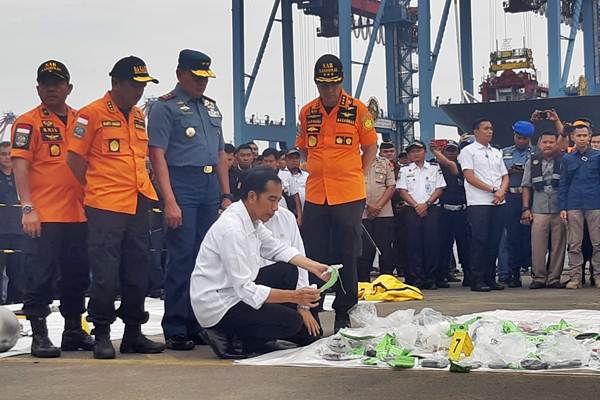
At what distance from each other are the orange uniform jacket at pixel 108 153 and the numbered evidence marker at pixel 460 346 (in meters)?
2.06

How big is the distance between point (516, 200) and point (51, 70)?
653 centimetres

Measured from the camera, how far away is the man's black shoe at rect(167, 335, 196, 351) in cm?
585

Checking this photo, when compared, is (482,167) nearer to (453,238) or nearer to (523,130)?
(523,130)

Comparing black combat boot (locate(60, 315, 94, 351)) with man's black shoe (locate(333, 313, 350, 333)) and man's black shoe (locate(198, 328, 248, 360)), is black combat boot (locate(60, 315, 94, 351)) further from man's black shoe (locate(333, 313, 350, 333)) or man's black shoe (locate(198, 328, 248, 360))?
man's black shoe (locate(333, 313, 350, 333))

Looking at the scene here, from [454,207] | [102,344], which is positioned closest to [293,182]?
[454,207]

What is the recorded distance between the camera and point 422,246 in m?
10.8

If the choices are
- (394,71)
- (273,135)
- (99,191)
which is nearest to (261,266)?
(99,191)

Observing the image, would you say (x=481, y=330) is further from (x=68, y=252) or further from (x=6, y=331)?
(x=6, y=331)

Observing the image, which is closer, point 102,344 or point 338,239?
point 102,344

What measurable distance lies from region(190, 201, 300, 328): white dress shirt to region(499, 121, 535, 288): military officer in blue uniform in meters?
5.72

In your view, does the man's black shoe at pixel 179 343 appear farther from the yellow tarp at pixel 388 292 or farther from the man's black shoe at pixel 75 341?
the yellow tarp at pixel 388 292

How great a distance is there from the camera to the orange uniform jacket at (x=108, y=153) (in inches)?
216

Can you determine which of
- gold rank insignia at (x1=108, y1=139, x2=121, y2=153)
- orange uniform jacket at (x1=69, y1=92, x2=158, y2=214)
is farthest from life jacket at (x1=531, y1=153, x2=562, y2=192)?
gold rank insignia at (x1=108, y1=139, x2=121, y2=153)

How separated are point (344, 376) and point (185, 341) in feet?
5.40
